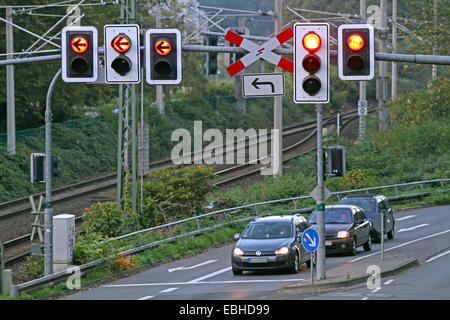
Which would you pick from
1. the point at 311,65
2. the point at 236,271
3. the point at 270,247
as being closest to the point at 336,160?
the point at 270,247

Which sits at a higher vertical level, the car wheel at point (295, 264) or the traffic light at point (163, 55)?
the traffic light at point (163, 55)

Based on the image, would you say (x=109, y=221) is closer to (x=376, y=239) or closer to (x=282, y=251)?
(x=282, y=251)

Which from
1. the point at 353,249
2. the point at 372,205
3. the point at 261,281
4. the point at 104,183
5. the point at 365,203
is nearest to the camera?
the point at 261,281

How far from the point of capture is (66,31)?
16.5 m

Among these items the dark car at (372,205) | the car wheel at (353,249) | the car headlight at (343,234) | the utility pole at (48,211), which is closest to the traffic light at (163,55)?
the utility pole at (48,211)

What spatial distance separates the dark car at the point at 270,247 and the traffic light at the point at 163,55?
348 inches

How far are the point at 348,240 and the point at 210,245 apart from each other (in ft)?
17.5

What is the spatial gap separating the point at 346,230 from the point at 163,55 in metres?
13.1

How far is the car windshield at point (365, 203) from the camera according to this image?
32156 millimetres

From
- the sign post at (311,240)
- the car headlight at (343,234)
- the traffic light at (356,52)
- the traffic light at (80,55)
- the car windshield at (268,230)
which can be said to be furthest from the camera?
the car headlight at (343,234)

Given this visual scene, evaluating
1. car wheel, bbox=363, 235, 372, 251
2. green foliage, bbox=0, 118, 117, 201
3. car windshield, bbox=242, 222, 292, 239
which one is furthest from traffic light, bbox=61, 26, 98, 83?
green foliage, bbox=0, 118, 117, 201

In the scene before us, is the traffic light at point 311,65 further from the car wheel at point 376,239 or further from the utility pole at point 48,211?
the car wheel at point 376,239

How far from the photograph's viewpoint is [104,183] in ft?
140

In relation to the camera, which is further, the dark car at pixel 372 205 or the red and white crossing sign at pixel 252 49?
the dark car at pixel 372 205
